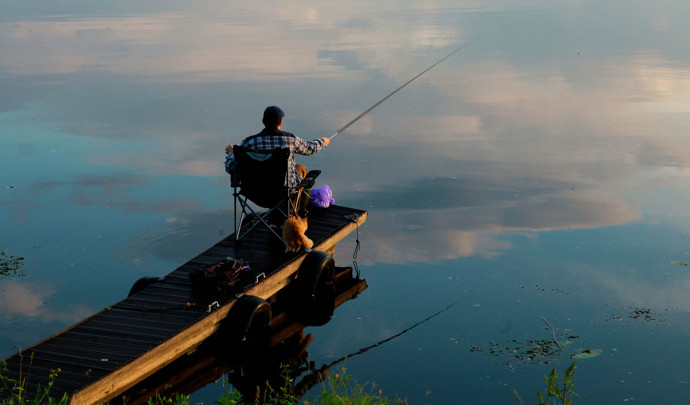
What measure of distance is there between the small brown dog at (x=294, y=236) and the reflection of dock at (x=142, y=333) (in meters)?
0.13

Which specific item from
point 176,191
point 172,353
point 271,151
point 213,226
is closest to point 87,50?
point 176,191

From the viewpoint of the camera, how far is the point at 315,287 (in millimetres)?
9062

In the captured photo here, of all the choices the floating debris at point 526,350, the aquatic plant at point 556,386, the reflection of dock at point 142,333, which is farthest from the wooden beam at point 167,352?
the aquatic plant at point 556,386

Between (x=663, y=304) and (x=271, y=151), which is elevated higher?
(x=271, y=151)

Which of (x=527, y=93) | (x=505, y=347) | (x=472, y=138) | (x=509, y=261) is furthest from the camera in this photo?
(x=527, y=93)

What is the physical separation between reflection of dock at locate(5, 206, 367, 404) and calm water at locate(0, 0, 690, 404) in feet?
1.96

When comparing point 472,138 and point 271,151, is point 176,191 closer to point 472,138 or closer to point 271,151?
point 271,151

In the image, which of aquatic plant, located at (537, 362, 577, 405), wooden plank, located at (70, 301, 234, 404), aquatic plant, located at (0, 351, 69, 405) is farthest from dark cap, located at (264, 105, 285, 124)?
aquatic plant, located at (537, 362, 577, 405)

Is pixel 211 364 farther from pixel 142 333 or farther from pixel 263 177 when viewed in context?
pixel 263 177

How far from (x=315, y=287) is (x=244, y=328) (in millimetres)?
1478

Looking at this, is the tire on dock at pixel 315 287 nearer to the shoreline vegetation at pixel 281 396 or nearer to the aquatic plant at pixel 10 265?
the shoreline vegetation at pixel 281 396

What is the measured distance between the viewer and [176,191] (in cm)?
1251

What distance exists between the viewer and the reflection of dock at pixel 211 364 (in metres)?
7.15

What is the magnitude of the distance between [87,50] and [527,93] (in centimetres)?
1489
